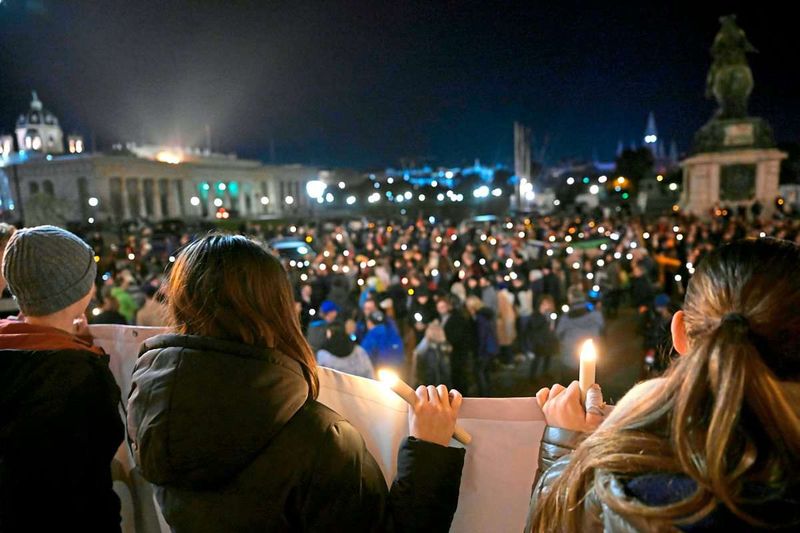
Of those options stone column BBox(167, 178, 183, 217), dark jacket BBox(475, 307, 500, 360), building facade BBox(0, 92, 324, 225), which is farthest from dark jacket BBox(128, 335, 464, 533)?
stone column BBox(167, 178, 183, 217)

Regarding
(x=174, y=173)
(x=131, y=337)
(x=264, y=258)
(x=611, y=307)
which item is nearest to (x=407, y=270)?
(x=611, y=307)

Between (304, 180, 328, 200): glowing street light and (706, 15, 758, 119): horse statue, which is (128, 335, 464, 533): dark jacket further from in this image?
(304, 180, 328, 200): glowing street light

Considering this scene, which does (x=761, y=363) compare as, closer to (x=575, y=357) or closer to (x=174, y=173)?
(x=575, y=357)

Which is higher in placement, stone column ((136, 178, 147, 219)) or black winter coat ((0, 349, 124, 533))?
stone column ((136, 178, 147, 219))

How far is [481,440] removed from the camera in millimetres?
1954

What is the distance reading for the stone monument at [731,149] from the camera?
29391 millimetres

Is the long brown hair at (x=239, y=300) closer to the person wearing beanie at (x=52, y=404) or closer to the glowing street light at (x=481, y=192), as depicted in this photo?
the person wearing beanie at (x=52, y=404)

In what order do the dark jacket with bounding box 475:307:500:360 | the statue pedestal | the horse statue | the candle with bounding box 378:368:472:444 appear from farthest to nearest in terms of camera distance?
the horse statue < the statue pedestal < the dark jacket with bounding box 475:307:500:360 < the candle with bounding box 378:368:472:444

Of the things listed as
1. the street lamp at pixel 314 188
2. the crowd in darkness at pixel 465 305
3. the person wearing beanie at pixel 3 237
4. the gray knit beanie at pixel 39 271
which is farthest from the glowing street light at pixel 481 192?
the gray knit beanie at pixel 39 271

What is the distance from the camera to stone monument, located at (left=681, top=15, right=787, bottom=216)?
96.4 ft

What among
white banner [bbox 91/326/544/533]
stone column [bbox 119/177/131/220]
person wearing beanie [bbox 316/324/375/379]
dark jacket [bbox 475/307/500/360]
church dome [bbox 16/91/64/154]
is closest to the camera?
white banner [bbox 91/326/544/533]

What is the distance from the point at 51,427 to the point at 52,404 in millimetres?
88

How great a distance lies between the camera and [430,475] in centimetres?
166

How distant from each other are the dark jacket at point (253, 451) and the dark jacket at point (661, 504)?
493 millimetres
